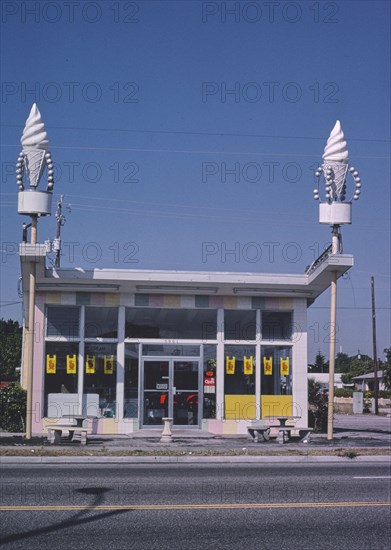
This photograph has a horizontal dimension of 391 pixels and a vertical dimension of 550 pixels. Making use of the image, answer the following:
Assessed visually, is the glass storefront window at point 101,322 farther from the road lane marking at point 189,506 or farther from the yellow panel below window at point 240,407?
the road lane marking at point 189,506

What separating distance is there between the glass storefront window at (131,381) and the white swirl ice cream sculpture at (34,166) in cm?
526

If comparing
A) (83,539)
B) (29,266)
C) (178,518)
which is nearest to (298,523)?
(178,518)

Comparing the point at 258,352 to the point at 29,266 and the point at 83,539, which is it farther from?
the point at 83,539

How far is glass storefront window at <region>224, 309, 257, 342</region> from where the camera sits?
25.5 meters

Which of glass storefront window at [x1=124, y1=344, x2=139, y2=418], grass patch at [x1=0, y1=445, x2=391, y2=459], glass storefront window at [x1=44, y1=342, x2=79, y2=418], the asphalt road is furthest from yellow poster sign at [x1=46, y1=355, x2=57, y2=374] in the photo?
the asphalt road

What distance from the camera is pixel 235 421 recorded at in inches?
981

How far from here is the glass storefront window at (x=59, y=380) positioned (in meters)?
24.5

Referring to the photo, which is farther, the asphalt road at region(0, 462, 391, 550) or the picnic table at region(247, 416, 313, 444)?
the picnic table at region(247, 416, 313, 444)

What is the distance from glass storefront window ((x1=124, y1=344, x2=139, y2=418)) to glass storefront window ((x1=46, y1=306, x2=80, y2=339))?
1723 mm

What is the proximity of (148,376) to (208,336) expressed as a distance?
2.26 m

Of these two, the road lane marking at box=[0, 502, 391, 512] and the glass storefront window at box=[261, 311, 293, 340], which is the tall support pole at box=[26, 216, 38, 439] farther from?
the road lane marking at box=[0, 502, 391, 512]

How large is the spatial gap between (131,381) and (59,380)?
219cm

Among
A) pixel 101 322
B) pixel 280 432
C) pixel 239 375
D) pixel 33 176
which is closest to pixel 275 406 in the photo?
pixel 239 375

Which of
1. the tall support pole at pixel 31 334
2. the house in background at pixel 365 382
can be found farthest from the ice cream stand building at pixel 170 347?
the house in background at pixel 365 382
